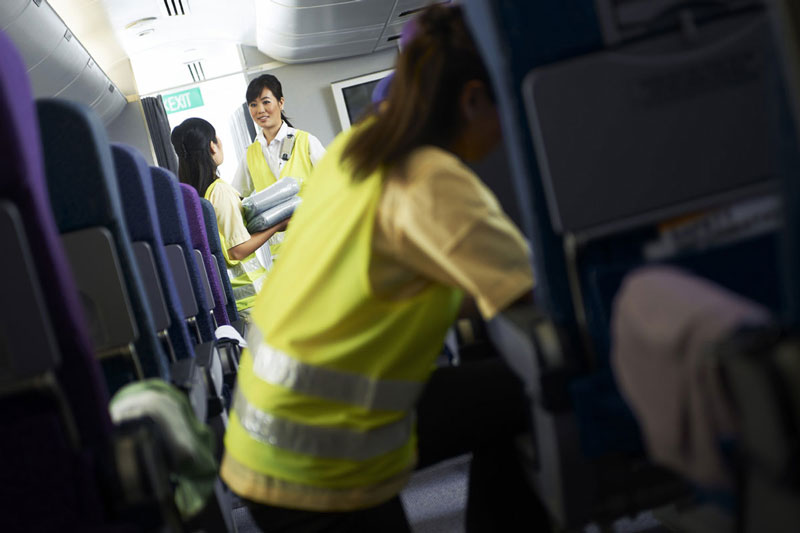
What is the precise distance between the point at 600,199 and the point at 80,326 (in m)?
0.72

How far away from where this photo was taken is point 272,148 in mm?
5102

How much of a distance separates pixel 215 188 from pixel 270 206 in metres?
0.29

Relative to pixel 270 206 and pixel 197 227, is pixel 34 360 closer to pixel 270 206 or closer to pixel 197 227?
pixel 197 227

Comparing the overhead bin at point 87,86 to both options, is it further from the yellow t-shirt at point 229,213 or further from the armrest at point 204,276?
the armrest at point 204,276

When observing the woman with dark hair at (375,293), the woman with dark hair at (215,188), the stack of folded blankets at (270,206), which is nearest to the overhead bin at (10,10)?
the woman with dark hair at (215,188)

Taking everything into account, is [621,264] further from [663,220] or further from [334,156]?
[334,156]

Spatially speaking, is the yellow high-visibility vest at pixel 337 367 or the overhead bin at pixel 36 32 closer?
the yellow high-visibility vest at pixel 337 367

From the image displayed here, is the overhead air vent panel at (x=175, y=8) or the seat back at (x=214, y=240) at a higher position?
the overhead air vent panel at (x=175, y=8)

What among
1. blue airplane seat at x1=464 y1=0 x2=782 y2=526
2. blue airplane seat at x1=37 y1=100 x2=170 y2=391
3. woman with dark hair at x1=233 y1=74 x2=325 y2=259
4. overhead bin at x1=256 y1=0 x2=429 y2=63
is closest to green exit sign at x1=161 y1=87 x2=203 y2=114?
overhead bin at x1=256 y1=0 x2=429 y2=63

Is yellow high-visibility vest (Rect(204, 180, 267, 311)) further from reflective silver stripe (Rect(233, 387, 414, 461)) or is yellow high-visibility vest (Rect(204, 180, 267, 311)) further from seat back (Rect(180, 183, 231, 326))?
reflective silver stripe (Rect(233, 387, 414, 461))

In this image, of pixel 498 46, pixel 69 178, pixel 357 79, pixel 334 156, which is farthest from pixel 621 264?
pixel 357 79

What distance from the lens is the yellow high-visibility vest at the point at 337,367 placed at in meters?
1.26

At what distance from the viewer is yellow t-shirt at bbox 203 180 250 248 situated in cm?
394

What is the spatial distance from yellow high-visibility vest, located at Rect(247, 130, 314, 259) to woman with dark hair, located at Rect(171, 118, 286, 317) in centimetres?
61
